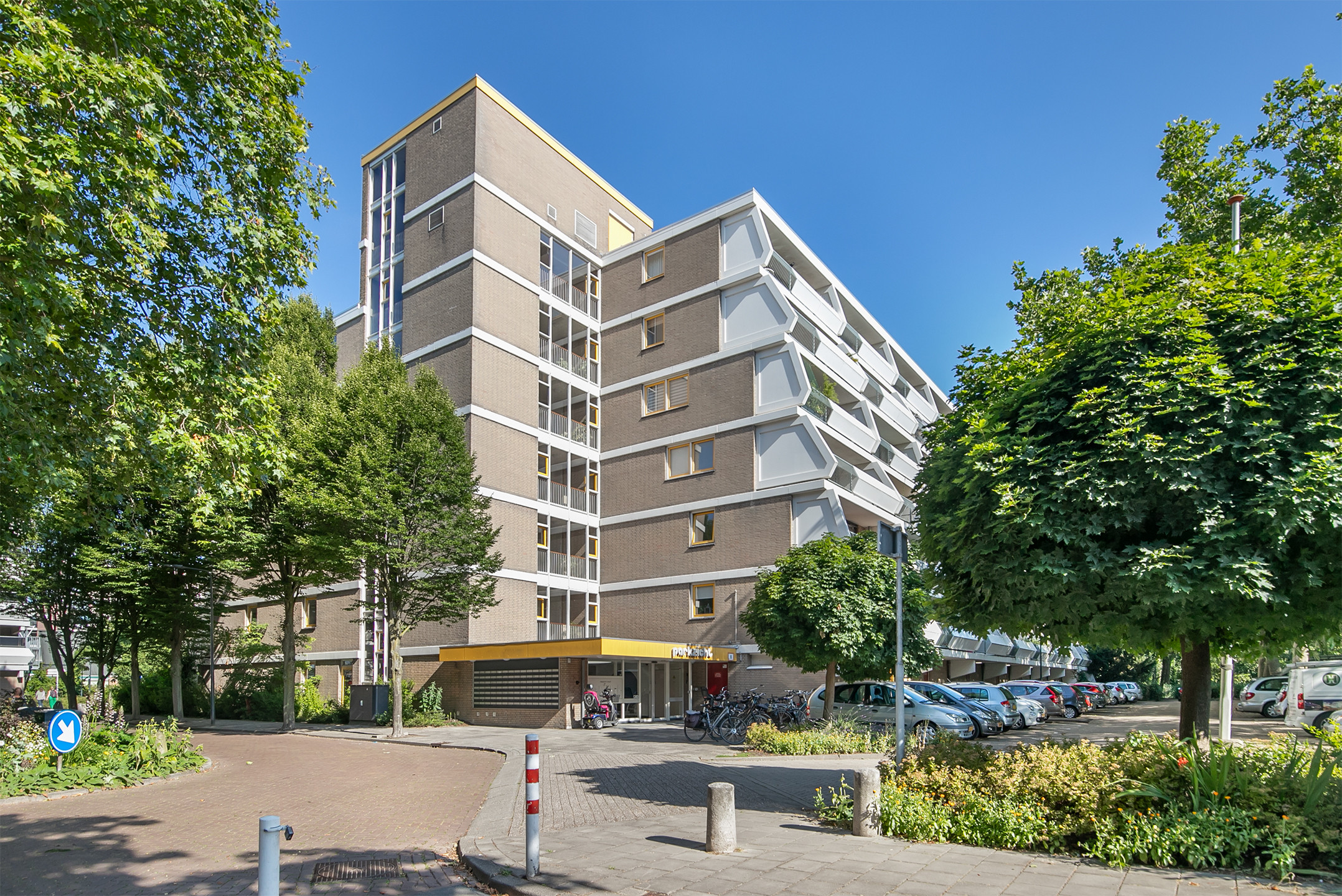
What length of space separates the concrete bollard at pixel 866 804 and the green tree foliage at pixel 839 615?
34.0 feet

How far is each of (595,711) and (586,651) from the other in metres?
2.43

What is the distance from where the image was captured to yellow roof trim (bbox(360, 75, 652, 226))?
33500 millimetres

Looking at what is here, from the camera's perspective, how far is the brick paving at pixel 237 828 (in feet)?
23.8

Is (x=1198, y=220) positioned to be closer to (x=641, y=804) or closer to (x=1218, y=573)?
(x=1218, y=573)

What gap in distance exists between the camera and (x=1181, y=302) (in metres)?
7.97

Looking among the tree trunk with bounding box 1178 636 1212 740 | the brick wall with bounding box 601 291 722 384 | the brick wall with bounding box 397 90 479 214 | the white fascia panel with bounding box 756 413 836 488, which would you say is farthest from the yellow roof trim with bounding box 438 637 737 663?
the brick wall with bounding box 397 90 479 214

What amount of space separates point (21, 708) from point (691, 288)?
2496 cm

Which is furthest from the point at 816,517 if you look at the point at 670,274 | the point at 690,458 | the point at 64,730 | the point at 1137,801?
the point at 64,730

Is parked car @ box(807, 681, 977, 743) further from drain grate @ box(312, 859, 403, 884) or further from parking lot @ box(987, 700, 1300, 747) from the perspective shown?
drain grate @ box(312, 859, 403, 884)

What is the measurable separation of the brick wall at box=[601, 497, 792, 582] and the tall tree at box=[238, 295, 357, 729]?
11429mm

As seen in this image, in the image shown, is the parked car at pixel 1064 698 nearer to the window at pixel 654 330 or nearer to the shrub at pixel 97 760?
the window at pixel 654 330

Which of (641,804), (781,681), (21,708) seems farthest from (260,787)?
(781,681)

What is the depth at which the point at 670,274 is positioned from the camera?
34375mm

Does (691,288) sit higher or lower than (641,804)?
higher
